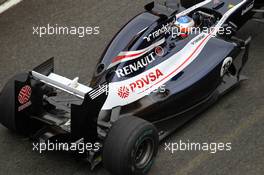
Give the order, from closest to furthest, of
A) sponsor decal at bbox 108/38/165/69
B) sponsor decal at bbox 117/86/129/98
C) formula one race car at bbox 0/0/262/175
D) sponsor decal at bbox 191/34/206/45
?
formula one race car at bbox 0/0/262/175, sponsor decal at bbox 117/86/129/98, sponsor decal at bbox 108/38/165/69, sponsor decal at bbox 191/34/206/45

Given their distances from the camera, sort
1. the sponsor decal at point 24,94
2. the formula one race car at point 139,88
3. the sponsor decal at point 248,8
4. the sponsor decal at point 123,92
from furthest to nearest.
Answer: the sponsor decal at point 248,8 → the sponsor decal at point 123,92 → the sponsor decal at point 24,94 → the formula one race car at point 139,88

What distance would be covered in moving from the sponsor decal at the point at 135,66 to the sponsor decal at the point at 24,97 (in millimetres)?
1049

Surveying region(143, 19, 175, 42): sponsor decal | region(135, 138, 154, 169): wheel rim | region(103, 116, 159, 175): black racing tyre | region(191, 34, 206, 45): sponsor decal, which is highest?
region(143, 19, 175, 42): sponsor decal

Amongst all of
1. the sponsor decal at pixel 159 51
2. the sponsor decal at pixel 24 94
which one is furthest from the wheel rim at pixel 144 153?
the sponsor decal at pixel 24 94

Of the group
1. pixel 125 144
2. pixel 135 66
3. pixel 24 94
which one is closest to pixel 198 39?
pixel 135 66

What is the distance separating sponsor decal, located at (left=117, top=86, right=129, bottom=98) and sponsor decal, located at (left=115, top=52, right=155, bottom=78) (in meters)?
0.19

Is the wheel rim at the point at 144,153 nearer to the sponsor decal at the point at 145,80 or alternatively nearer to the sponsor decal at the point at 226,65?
the sponsor decal at the point at 145,80

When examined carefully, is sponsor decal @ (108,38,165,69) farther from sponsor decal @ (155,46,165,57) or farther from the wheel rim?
the wheel rim

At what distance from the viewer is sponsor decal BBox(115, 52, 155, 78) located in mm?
6227

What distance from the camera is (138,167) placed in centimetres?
561

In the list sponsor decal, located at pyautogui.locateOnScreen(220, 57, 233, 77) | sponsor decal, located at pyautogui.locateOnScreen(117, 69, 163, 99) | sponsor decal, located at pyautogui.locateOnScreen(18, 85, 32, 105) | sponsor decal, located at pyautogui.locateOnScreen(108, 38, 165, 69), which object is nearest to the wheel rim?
sponsor decal, located at pyautogui.locateOnScreen(117, 69, 163, 99)

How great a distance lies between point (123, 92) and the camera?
19.9ft

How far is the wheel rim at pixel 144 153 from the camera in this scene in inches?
223

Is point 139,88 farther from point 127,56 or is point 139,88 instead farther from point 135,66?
point 127,56
